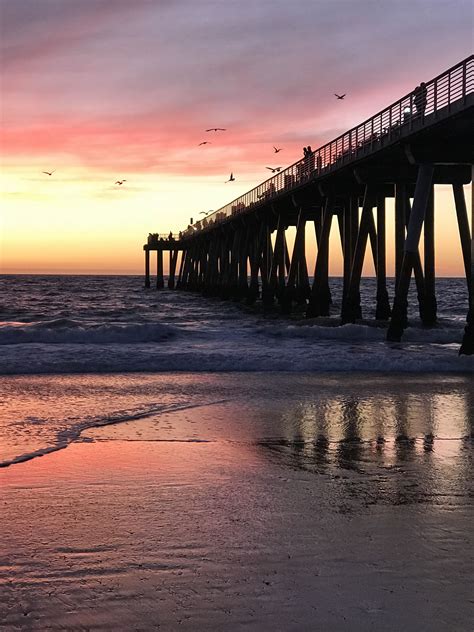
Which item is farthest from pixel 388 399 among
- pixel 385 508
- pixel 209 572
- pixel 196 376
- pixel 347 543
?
pixel 209 572

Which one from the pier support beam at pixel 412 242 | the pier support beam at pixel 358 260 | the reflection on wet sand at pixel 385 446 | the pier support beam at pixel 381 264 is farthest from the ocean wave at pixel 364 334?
the reflection on wet sand at pixel 385 446

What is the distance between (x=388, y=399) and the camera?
11453 millimetres

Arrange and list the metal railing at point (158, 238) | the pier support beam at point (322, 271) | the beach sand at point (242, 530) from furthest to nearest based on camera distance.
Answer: the metal railing at point (158, 238)
the pier support beam at point (322, 271)
the beach sand at point (242, 530)

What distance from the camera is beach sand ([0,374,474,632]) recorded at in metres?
3.64

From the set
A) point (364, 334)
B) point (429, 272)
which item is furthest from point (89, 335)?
point (429, 272)

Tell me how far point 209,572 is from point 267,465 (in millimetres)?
2773

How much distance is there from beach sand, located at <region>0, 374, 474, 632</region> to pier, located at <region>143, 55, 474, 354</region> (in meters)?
10.4

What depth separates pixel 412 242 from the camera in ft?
64.4

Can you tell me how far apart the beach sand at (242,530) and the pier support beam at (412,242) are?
11.1m

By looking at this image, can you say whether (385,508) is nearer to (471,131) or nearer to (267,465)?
(267,465)

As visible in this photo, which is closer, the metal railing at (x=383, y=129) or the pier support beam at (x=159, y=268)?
the metal railing at (x=383, y=129)

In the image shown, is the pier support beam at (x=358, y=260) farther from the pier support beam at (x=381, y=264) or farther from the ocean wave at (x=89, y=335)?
the ocean wave at (x=89, y=335)

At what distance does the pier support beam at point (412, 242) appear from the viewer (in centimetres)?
1883

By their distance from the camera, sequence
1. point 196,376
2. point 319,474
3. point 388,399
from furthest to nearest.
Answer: point 196,376 < point 388,399 < point 319,474
